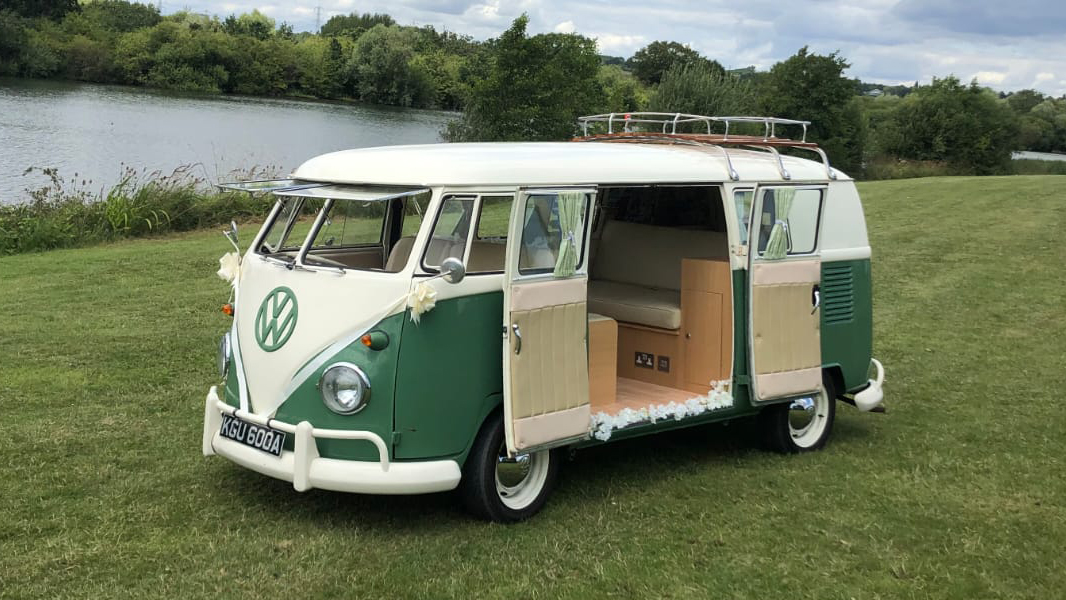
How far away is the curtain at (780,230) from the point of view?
688 centimetres

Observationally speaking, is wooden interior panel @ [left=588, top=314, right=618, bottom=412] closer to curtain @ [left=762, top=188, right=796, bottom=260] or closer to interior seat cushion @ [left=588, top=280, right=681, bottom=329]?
interior seat cushion @ [left=588, top=280, right=681, bottom=329]

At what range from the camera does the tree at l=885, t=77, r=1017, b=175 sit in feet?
151

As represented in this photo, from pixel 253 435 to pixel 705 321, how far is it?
3149 millimetres

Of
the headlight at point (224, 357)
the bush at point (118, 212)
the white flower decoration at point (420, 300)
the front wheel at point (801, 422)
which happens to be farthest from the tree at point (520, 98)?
the white flower decoration at point (420, 300)

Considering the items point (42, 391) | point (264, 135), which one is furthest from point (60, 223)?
point (264, 135)

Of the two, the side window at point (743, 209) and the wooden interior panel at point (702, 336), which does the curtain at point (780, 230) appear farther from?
the wooden interior panel at point (702, 336)

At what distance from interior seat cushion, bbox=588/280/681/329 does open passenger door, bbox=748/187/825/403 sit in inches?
23.5

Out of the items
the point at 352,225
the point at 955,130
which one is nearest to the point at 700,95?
the point at 955,130

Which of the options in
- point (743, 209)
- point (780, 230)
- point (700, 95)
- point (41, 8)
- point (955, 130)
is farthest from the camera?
point (41, 8)

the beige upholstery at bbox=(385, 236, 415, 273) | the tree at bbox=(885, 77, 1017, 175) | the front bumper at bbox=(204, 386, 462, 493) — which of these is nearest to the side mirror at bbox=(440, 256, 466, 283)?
the beige upholstery at bbox=(385, 236, 415, 273)

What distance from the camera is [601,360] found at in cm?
643

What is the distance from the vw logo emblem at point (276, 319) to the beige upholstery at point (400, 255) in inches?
22.1

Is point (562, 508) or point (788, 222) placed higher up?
point (788, 222)

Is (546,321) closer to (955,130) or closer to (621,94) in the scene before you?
(955,130)
